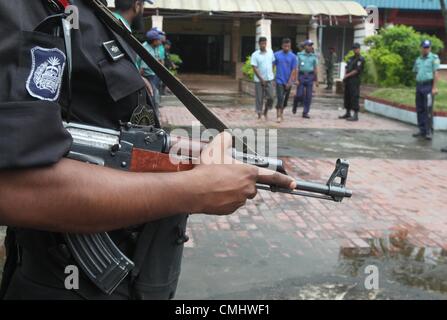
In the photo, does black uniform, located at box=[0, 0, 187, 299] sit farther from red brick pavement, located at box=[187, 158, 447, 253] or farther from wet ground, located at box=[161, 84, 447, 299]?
red brick pavement, located at box=[187, 158, 447, 253]

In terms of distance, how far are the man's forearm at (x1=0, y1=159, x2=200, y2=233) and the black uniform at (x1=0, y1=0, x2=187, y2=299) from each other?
4 cm

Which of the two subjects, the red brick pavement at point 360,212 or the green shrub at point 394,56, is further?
the green shrub at point 394,56

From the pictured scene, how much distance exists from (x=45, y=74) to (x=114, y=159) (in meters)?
0.27

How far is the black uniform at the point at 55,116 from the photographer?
0.89 m

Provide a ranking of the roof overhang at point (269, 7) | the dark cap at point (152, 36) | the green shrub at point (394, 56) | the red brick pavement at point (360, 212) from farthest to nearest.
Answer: the roof overhang at point (269, 7), the green shrub at point (394, 56), the dark cap at point (152, 36), the red brick pavement at point (360, 212)

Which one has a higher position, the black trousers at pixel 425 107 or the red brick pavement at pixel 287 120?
the black trousers at pixel 425 107

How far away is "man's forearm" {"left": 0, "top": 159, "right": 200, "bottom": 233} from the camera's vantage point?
903 millimetres

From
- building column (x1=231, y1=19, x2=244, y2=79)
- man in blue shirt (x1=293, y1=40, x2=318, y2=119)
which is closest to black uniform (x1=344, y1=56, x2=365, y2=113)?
man in blue shirt (x1=293, y1=40, x2=318, y2=119)

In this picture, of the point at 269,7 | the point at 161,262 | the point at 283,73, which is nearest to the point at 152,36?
the point at 283,73

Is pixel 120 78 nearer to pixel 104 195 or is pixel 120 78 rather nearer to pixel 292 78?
pixel 104 195

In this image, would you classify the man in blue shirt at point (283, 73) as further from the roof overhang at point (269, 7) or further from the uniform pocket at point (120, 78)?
the roof overhang at point (269, 7)

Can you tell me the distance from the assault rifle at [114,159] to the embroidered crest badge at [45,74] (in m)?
0.15

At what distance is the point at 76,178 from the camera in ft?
3.11

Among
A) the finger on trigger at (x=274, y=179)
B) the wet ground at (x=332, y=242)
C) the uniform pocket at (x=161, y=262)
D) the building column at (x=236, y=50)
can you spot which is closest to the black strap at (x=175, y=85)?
the finger on trigger at (x=274, y=179)
